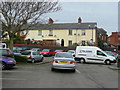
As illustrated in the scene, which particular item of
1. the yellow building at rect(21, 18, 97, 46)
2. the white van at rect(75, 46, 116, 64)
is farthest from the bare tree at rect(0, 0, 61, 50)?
the yellow building at rect(21, 18, 97, 46)

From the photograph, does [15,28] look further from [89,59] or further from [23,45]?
[23,45]

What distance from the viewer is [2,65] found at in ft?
43.1

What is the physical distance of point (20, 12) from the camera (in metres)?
18.0

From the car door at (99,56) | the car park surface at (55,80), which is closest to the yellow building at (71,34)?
the car door at (99,56)

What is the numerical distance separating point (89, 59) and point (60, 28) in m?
25.8

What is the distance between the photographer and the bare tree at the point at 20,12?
17484 mm

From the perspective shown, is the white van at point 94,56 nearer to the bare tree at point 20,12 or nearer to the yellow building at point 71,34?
the bare tree at point 20,12

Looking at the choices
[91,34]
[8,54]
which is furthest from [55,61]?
[91,34]

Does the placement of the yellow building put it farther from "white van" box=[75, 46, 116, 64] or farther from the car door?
the car door

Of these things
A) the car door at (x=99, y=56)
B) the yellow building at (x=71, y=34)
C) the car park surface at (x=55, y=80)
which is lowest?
the car park surface at (x=55, y=80)

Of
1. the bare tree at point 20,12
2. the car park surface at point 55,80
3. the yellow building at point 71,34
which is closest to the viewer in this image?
the car park surface at point 55,80

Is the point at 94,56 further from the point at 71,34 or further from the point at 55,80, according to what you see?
the point at 71,34

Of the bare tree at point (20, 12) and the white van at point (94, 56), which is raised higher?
the bare tree at point (20, 12)

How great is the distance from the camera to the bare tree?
17484mm
